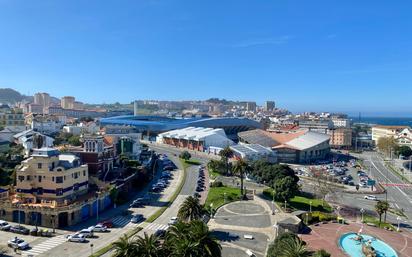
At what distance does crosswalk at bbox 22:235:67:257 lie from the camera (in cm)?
4622

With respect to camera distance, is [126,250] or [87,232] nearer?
[126,250]

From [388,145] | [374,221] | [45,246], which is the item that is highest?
[388,145]

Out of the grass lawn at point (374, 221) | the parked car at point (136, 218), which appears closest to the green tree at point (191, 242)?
the parked car at point (136, 218)

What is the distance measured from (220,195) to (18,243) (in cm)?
3856

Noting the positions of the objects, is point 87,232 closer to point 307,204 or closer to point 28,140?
point 307,204

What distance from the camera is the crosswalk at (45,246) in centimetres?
4622

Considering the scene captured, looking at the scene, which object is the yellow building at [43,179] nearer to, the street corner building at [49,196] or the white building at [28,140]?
the street corner building at [49,196]

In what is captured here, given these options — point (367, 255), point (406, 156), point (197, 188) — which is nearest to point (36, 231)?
point (197, 188)

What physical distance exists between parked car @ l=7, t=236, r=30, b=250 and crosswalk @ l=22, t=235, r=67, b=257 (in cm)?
96

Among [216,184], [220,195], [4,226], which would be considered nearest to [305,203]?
[220,195]

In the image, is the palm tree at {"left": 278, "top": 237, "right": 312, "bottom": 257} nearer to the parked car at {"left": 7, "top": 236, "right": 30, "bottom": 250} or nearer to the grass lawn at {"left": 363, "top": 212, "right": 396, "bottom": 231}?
the parked car at {"left": 7, "top": 236, "right": 30, "bottom": 250}

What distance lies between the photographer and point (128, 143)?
99.7 meters

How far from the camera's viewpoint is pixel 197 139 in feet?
474

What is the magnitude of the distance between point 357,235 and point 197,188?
35514mm
